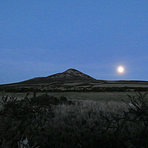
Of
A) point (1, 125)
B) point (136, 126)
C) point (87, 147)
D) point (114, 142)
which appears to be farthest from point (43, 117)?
point (136, 126)

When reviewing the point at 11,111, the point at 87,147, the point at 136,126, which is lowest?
the point at 87,147

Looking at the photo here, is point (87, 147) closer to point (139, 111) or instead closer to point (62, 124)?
point (62, 124)

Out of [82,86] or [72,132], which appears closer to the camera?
[72,132]

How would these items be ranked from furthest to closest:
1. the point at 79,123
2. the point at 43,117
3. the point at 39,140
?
the point at 43,117
the point at 79,123
the point at 39,140

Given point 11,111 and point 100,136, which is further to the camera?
point 11,111

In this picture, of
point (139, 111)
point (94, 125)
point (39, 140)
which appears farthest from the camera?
point (94, 125)

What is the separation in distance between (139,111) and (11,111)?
12.7 feet

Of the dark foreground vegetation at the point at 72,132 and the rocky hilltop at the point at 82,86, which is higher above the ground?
the rocky hilltop at the point at 82,86

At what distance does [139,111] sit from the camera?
3.92 m

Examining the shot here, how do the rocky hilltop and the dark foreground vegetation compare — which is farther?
the rocky hilltop

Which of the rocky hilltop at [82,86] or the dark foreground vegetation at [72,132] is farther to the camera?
the rocky hilltop at [82,86]

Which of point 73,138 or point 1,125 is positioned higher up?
point 1,125

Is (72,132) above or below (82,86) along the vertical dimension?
below

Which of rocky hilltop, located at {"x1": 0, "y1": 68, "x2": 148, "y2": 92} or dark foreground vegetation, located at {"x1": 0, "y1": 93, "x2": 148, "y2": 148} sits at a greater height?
rocky hilltop, located at {"x1": 0, "y1": 68, "x2": 148, "y2": 92}
